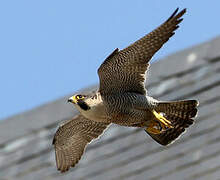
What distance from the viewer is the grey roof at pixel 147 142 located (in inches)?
536

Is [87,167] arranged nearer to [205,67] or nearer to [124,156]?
[124,156]

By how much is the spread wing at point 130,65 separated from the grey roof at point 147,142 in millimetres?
1203

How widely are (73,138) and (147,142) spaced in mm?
1162

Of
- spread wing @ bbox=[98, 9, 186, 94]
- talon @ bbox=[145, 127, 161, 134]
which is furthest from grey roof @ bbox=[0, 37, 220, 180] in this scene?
spread wing @ bbox=[98, 9, 186, 94]

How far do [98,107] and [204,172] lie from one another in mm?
1388

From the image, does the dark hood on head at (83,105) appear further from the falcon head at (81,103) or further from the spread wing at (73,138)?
the spread wing at (73,138)

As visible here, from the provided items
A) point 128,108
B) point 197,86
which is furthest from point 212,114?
point 128,108

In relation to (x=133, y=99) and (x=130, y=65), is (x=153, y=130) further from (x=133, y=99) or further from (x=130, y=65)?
(x=130, y=65)

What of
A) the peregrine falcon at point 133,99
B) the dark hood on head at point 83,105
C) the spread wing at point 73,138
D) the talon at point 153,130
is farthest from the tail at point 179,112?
the spread wing at point 73,138

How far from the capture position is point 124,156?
14.2 meters

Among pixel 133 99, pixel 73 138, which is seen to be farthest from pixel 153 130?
pixel 73 138

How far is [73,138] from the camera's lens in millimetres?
13336

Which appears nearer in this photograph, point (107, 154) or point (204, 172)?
point (204, 172)

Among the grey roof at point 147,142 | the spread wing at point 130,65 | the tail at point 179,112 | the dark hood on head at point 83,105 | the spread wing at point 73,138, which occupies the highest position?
the spread wing at point 130,65
